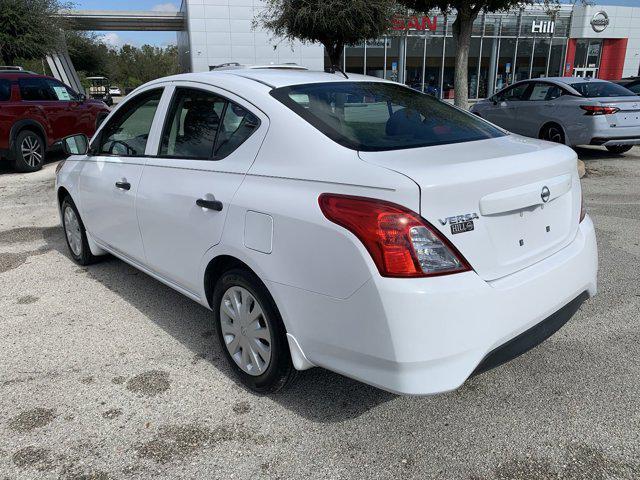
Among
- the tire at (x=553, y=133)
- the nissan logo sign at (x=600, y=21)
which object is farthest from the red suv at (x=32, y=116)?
the nissan logo sign at (x=600, y=21)

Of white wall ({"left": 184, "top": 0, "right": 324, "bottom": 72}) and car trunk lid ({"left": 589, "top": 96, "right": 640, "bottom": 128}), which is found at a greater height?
white wall ({"left": 184, "top": 0, "right": 324, "bottom": 72})

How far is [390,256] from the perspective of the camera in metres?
2.06

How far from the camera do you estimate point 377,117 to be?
2918 mm


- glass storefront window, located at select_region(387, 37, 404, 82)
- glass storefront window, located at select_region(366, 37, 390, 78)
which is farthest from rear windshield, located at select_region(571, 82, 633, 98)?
glass storefront window, located at select_region(387, 37, 404, 82)

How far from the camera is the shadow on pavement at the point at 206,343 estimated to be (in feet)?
9.06

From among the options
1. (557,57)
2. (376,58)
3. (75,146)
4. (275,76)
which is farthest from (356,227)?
(557,57)

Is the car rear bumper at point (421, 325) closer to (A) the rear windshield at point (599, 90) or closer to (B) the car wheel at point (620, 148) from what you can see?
(A) the rear windshield at point (599, 90)

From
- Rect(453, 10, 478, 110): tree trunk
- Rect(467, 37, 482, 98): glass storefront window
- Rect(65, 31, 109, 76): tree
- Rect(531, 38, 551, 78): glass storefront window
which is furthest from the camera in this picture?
Rect(65, 31, 109, 76): tree

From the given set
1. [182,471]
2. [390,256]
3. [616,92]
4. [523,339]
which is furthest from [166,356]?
[616,92]

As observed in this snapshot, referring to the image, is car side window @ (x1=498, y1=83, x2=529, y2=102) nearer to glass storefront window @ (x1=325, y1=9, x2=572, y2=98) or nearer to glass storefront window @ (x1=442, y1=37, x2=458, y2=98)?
glass storefront window @ (x1=325, y1=9, x2=572, y2=98)

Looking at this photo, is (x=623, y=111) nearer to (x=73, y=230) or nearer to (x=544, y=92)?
(x=544, y=92)

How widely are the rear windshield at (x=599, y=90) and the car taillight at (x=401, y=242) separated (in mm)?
9460

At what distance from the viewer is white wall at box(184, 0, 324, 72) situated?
3812 cm

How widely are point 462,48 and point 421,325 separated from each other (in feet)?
40.1
